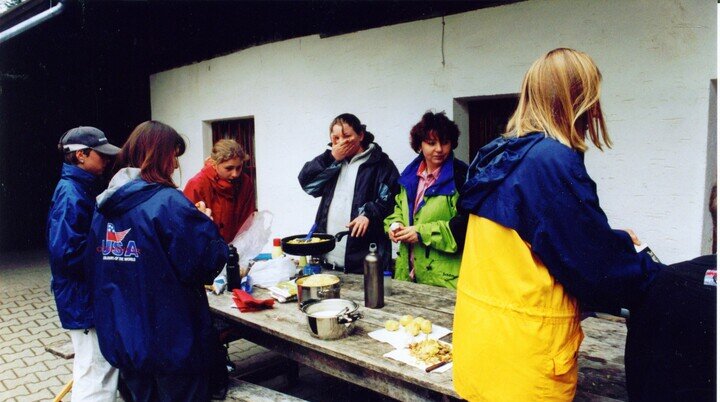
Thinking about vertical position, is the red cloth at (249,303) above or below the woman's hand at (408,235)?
below

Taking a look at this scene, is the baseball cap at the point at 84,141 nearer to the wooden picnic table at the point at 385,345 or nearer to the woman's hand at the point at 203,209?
the woman's hand at the point at 203,209

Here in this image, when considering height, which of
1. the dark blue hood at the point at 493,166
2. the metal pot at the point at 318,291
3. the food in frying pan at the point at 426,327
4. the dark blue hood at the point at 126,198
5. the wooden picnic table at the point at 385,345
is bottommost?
the wooden picnic table at the point at 385,345

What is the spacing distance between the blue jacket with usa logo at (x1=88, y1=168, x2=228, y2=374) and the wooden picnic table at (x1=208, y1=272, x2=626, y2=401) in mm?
550

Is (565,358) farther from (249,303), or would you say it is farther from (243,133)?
(243,133)

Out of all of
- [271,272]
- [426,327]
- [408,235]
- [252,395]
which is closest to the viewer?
[426,327]

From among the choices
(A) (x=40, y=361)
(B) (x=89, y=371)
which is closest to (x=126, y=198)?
(B) (x=89, y=371)

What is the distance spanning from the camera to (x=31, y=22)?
4.67m

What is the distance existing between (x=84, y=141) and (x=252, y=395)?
5.89ft

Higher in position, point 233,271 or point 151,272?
point 151,272

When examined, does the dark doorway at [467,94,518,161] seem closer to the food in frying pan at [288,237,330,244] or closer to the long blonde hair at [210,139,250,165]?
the food in frying pan at [288,237,330,244]

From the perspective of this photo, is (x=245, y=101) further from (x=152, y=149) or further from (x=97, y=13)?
(x=152, y=149)

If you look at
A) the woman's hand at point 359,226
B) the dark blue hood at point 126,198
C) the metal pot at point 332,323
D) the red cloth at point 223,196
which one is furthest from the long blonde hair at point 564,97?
the red cloth at point 223,196

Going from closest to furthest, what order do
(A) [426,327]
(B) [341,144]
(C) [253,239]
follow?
(A) [426,327], (C) [253,239], (B) [341,144]

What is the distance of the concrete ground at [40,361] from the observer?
13.4ft
